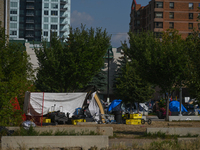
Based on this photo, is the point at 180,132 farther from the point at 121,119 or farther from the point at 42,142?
the point at 121,119

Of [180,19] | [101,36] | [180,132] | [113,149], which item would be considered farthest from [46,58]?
[180,19]

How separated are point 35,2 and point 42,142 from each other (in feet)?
362

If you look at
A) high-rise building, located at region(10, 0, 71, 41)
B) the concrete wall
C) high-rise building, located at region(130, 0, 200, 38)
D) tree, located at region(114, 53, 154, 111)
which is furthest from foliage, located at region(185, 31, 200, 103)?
high-rise building, located at region(10, 0, 71, 41)

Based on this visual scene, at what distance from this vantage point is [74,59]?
84.9 feet

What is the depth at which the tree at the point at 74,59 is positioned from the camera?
2580cm

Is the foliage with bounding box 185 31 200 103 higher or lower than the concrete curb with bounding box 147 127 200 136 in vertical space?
higher

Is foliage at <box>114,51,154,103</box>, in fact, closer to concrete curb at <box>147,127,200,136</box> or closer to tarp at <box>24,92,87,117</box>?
tarp at <box>24,92,87,117</box>

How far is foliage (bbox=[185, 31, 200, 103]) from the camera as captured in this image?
13.5 meters

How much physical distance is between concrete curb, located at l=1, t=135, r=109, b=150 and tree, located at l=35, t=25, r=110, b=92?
48.2 ft

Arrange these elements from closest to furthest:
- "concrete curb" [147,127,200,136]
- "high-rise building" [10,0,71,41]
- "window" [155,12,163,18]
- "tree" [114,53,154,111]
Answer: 1. "concrete curb" [147,127,200,136]
2. "tree" [114,53,154,111]
3. "window" [155,12,163,18]
4. "high-rise building" [10,0,71,41]

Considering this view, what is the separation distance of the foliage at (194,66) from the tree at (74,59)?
12194 millimetres

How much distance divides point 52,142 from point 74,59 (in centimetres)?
1541

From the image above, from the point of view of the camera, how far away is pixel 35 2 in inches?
4540

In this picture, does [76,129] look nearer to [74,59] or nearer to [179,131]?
[179,131]
